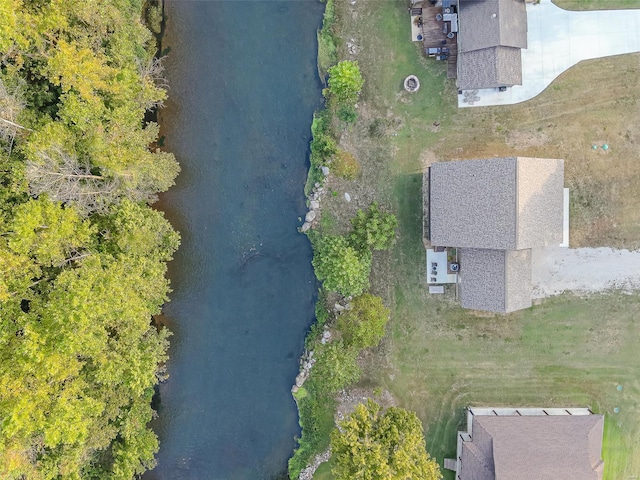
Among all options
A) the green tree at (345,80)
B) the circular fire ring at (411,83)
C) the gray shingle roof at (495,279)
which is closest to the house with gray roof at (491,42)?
the circular fire ring at (411,83)

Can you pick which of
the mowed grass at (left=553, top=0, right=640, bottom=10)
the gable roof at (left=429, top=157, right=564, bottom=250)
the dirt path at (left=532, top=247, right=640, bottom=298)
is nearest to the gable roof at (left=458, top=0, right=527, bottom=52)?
the mowed grass at (left=553, top=0, right=640, bottom=10)

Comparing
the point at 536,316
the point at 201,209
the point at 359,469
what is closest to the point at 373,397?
the point at 359,469

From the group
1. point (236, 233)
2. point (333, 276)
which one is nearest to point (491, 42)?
point (333, 276)

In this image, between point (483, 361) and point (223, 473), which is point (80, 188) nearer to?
point (223, 473)

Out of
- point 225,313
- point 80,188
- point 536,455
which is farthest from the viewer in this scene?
point 225,313

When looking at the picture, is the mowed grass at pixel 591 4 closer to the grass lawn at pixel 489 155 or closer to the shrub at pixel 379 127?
the grass lawn at pixel 489 155

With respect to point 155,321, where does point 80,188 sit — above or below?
above

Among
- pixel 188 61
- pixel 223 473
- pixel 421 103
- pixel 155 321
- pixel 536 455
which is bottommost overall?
pixel 223 473
